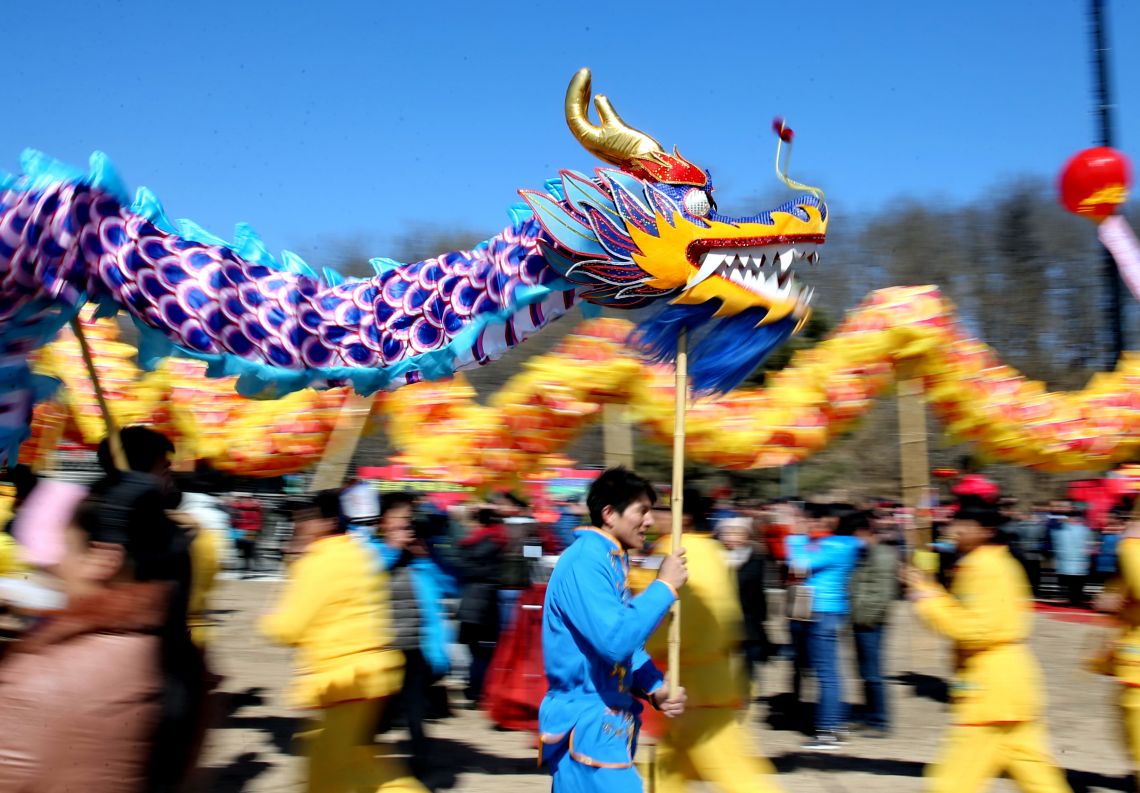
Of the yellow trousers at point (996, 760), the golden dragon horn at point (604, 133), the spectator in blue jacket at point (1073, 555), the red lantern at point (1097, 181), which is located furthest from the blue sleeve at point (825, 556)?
the spectator in blue jacket at point (1073, 555)

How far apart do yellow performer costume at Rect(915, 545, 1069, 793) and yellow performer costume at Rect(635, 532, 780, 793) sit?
852 mm

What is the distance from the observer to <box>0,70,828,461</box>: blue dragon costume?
198 inches

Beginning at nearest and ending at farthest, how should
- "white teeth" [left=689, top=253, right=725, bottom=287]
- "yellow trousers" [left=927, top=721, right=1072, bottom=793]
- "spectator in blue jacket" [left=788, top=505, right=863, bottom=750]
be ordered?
"yellow trousers" [left=927, top=721, right=1072, bottom=793], "white teeth" [left=689, top=253, right=725, bottom=287], "spectator in blue jacket" [left=788, top=505, right=863, bottom=750]

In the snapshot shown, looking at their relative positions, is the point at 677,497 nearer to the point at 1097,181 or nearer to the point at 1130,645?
the point at 1130,645

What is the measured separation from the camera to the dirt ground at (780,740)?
6.38 metres

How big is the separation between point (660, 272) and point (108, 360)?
160 inches

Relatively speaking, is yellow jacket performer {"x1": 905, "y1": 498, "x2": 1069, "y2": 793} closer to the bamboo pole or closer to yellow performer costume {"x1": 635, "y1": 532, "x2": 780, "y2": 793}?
the bamboo pole

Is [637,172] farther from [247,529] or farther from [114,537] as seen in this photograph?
[247,529]

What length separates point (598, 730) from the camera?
11.7ft

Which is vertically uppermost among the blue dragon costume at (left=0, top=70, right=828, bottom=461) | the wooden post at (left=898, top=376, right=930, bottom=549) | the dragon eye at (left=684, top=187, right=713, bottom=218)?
the dragon eye at (left=684, top=187, right=713, bottom=218)

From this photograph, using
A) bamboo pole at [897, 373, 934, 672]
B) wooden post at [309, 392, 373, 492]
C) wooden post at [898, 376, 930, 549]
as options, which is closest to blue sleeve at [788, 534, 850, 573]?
bamboo pole at [897, 373, 934, 672]

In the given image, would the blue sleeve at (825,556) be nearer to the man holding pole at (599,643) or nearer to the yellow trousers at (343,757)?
the yellow trousers at (343,757)

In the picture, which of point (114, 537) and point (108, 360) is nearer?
point (114, 537)

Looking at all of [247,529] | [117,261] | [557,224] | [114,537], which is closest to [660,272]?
[557,224]
